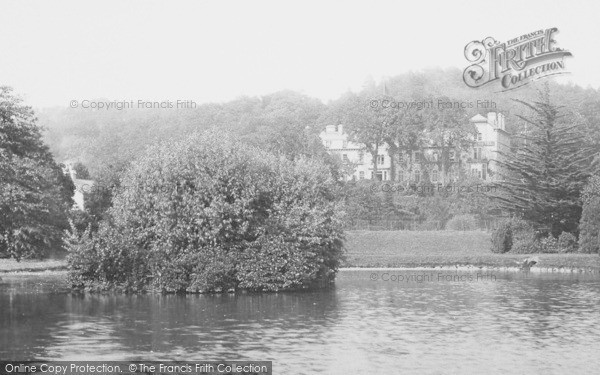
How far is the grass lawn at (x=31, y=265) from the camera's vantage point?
56.6m

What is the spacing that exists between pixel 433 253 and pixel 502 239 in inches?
228

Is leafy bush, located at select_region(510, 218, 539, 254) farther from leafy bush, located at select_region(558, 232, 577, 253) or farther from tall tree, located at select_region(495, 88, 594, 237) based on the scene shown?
leafy bush, located at select_region(558, 232, 577, 253)

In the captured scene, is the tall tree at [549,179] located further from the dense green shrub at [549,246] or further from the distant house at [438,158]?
the distant house at [438,158]

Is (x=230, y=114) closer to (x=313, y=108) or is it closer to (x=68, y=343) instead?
(x=313, y=108)

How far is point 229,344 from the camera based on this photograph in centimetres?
2455

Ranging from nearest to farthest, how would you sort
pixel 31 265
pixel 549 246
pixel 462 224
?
1. pixel 31 265
2. pixel 549 246
3. pixel 462 224

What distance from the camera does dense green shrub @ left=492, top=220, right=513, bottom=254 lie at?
67.1 m

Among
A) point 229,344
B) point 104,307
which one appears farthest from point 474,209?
point 229,344

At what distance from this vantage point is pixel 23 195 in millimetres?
43781

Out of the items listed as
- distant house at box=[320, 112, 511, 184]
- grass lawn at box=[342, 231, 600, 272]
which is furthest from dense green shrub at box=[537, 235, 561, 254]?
distant house at box=[320, 112, 511, 184]

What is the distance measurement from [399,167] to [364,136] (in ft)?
30.9

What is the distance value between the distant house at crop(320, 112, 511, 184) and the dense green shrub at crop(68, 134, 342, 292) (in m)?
65.2

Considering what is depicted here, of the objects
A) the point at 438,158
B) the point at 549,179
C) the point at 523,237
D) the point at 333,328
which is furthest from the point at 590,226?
the point at 438,158

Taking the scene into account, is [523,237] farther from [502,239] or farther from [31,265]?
[31,265]
